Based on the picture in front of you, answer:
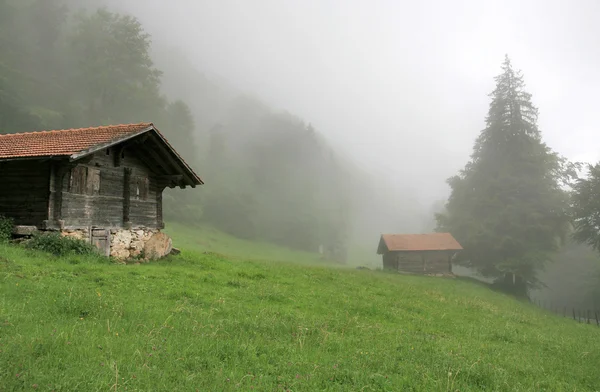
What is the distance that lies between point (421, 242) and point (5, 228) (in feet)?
140

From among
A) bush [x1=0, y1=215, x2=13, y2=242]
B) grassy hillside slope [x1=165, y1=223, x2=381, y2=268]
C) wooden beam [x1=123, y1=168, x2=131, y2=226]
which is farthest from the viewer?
Result: grassy hillside slope [x1=165, y1=223, x2=381, y2=268]

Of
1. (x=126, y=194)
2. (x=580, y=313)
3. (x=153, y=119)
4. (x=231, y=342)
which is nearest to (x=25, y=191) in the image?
(x=126, y=194)

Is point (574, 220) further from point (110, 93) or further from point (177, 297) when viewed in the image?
point (110, 93)

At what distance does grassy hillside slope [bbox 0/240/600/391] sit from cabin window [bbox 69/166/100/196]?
12.4 ft

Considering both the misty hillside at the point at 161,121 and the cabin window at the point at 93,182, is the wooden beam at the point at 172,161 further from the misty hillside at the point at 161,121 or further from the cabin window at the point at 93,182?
the misty hillside at the point at 161,121

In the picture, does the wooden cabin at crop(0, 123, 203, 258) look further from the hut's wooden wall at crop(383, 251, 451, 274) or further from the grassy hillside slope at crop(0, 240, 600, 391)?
the hut's wooden wall at crop(383, 251, 451, 274)

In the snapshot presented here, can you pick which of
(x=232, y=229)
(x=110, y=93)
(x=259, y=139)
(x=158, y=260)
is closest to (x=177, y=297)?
(x=158, y=260)

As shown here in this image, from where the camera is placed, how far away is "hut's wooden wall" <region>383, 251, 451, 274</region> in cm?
4644

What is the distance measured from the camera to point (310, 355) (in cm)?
708

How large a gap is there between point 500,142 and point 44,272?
47675mm

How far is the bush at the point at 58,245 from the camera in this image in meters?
14.6

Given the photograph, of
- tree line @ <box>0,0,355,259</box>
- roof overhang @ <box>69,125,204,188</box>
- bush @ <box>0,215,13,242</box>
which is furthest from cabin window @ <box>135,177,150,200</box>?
tree line @ <box>0,0,355,259</box>

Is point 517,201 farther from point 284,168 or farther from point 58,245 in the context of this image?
point 284,168

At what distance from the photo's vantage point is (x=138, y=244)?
19.5m
